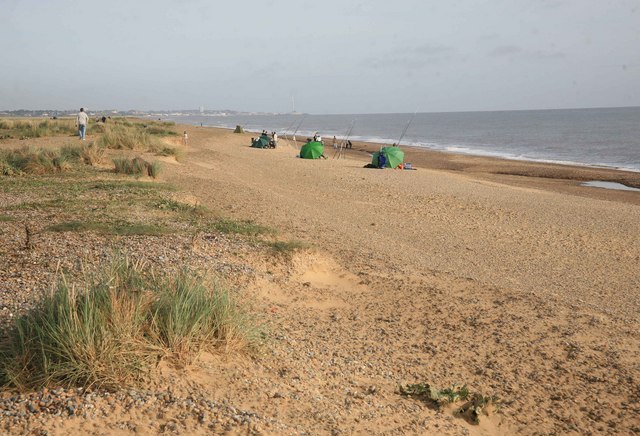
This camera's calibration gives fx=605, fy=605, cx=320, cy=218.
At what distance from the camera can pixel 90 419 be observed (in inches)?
139

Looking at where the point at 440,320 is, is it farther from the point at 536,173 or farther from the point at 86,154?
the point at 536,173

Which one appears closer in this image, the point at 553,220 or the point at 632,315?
the point at 632,315

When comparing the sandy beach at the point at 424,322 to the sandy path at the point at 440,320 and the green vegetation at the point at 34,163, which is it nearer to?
the sandy path at the point at 440,320

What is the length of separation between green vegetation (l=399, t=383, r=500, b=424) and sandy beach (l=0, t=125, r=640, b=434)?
0.07 m

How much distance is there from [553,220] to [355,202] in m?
4.56

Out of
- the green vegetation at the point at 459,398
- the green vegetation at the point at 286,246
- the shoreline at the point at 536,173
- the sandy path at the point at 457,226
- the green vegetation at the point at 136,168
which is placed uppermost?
the green vegetation at the point at 136,168

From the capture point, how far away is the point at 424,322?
6.39 meters

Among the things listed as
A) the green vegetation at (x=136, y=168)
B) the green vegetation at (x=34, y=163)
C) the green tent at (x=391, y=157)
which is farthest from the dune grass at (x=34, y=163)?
the green tent at (x=391, y=157)

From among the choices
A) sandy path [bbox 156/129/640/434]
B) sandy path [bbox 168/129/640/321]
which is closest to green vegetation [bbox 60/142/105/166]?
sandy path [bbox 168/129/640/321]

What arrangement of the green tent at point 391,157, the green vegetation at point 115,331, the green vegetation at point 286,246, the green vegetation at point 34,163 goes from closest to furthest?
the green vegetation at point 115,331 < the green vegetation at point 286,246 < the green vegetation at point 34,163 < the green tent at point 391,157

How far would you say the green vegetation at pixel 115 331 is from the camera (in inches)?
152

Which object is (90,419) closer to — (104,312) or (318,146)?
(104,312)

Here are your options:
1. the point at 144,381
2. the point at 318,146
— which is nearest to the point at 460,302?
the point at 144,381

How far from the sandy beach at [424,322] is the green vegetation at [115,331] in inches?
9.9
